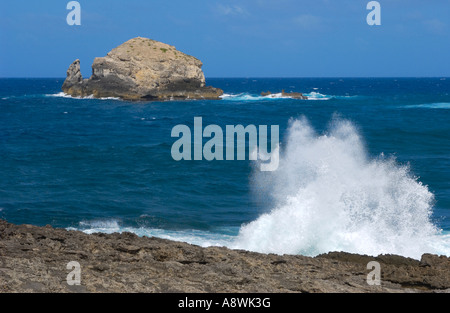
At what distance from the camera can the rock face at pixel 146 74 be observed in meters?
79.1

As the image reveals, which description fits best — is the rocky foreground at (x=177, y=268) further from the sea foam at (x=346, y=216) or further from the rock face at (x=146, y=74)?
the rock face at (x=146, y=74)

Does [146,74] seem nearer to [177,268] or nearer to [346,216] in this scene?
[346,216]

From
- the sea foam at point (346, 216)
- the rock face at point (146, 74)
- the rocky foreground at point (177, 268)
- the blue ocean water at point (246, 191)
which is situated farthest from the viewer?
the rock face at point (146, 74)

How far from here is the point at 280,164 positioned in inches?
1128

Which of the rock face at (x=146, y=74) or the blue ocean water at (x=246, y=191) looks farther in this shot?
the rock face at (x=146, y=74)

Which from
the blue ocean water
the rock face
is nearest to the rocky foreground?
the blue ocean water

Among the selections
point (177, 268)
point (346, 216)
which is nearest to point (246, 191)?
point (346, 216)

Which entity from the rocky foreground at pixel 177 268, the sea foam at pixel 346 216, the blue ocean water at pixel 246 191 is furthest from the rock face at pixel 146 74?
the rocky foreground at pixel 177 268

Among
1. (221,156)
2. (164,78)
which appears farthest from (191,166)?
(164,78)

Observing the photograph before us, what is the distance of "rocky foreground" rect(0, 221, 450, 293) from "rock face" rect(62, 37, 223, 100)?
68.7m

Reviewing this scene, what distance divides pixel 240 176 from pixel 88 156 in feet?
33.6

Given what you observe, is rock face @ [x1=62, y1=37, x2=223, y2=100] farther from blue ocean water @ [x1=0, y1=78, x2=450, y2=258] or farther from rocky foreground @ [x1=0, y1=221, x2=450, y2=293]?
rocky foreground @ [x1=0, y1=221, x2=450, y2=293]

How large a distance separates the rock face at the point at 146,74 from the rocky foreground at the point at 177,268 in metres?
68.7
